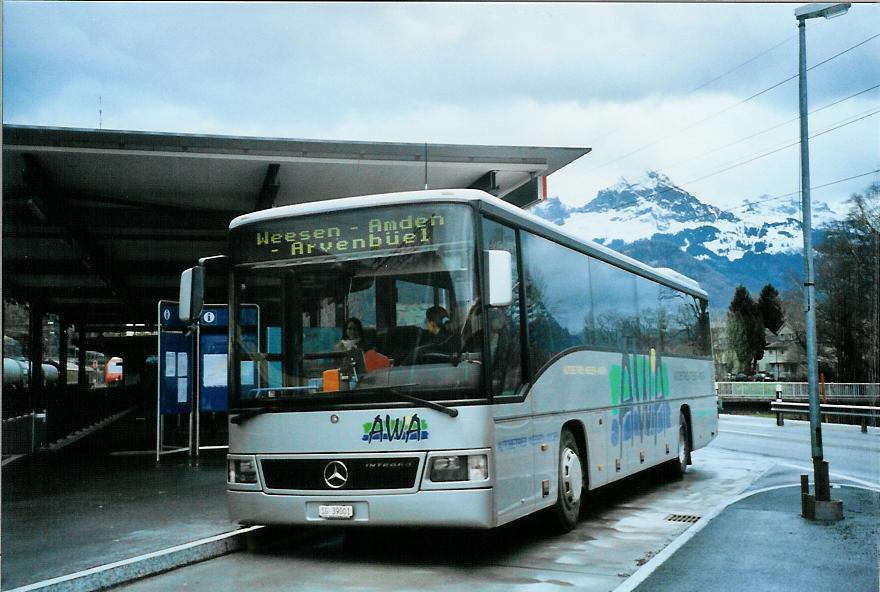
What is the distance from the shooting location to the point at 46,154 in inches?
499

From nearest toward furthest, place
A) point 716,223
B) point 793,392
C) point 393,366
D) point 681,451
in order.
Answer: point 393,366 → point 681,451 → point 716,223 → point 793,392

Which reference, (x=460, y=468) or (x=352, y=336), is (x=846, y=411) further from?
(x=352, y=336)

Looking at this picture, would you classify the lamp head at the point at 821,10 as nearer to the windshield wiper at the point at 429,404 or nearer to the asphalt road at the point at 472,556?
the windshield wiper at the point at 429,404

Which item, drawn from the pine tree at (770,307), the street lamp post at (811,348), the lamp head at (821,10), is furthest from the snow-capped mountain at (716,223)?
the pine tree at (770,307)

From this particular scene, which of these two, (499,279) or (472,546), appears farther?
(472,546)

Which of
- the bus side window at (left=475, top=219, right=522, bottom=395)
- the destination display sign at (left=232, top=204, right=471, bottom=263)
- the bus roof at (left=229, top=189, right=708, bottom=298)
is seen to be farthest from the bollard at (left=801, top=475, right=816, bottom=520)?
the destination display sign at (left=232, top=204, right=471, bottom=263)

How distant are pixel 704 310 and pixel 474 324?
456 inches

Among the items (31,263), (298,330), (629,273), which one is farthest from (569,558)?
(31,263)

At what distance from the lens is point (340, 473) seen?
7.49 metres

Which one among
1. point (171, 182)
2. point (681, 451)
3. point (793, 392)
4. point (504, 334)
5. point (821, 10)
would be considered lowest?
point (793, 392)

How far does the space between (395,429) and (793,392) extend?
51.2 m

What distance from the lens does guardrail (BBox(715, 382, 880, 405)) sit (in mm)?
34969

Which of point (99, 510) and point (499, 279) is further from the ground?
point (499, 279)

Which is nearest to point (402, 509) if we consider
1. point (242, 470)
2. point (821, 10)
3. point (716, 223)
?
point (242, 470)
